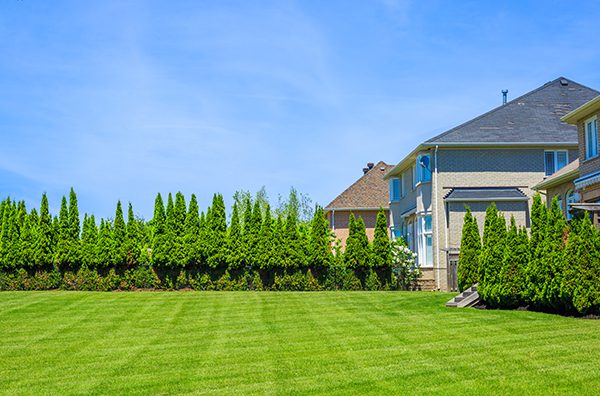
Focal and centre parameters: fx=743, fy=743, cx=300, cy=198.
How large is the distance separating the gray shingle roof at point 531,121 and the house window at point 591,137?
7873 millimetres

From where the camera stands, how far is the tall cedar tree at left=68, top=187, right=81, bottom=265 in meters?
30.5

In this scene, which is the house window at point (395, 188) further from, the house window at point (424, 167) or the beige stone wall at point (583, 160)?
the beige stone wall at point (583, 160)

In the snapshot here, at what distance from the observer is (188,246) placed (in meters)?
30.4

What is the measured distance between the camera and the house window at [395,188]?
137 feet

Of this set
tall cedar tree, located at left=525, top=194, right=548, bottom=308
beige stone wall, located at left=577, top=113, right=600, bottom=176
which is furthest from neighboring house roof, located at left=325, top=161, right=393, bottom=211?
tall cedar tree, located at left=525, top=194, right=548, bottom=308

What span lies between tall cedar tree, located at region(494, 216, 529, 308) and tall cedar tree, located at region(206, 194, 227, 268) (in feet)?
44.6

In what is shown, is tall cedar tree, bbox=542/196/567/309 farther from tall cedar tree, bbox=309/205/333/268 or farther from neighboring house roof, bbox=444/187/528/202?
neighboring house roof, bbox=444/187/528/202

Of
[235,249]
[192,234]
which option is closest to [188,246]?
[192,234]

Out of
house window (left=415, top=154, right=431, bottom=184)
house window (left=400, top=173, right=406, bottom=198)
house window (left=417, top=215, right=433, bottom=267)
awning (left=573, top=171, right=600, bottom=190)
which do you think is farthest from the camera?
house window (left=400, top=173, right=406, bottom=198)

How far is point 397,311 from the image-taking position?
19.6m

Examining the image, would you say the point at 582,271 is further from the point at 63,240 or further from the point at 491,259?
the point at 63,240

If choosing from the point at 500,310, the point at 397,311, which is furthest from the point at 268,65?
the point at 500,310

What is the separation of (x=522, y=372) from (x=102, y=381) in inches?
230

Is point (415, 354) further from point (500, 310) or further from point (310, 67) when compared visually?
point (310, 67)
